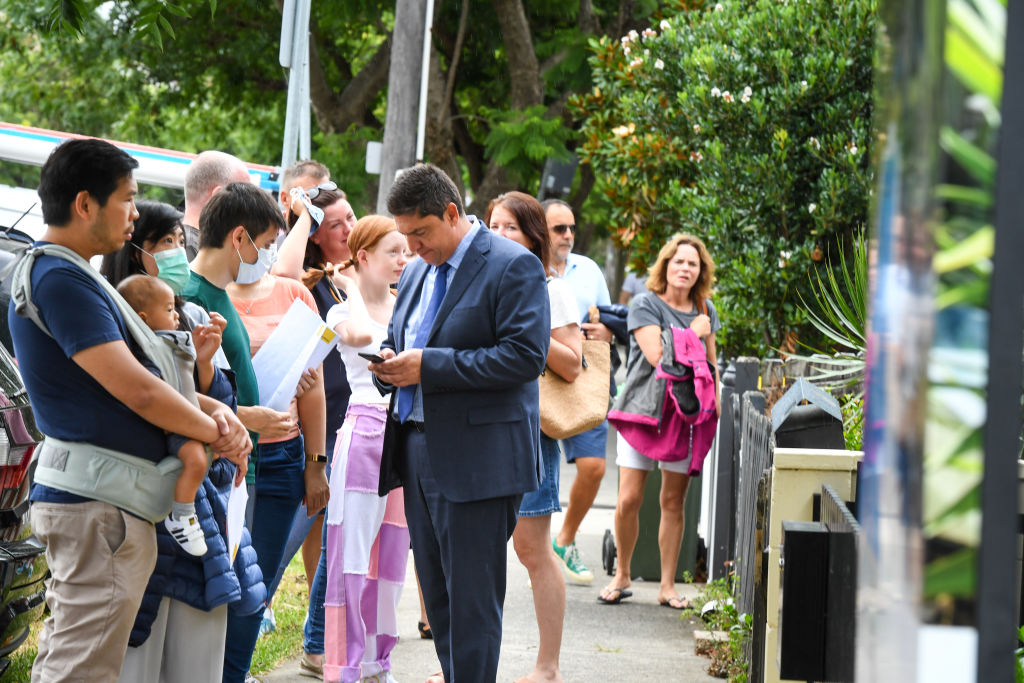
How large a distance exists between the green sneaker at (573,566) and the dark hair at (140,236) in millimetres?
4091

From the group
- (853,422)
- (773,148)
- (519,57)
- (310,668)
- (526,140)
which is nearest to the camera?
(310,668)

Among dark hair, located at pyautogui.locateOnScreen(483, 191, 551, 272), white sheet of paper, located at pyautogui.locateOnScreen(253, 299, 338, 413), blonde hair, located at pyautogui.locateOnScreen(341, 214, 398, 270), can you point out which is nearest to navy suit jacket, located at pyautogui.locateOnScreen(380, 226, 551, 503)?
white sheet of paper, located at pyautogui.locateOnScreen(253, 299, 338, 413)

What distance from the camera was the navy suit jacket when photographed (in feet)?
13.2

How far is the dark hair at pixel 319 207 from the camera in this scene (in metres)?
5.74

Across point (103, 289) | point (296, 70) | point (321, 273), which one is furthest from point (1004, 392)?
point (296, 70)

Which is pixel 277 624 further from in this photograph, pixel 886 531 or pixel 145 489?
pixel 886 531

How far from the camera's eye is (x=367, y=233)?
5254 millimetres

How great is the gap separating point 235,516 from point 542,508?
5.31 feet

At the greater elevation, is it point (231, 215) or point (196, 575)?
point (231, 215)

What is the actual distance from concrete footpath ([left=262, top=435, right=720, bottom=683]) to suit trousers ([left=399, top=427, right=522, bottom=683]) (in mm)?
1343

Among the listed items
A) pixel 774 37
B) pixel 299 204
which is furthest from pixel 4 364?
pixel 774 37

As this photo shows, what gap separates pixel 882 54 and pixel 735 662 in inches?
186

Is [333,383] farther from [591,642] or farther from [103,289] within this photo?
[103,289]

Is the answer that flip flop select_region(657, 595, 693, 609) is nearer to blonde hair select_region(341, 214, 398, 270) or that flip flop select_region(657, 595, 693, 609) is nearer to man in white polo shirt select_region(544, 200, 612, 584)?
man in white polo shirt select_region(544, 200, 612, 584)
